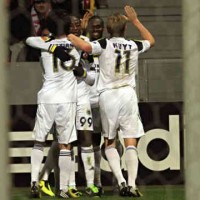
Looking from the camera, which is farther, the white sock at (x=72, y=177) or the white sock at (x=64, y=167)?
the white sock at (x=72, y=177)

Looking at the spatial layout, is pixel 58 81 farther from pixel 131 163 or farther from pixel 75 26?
pixel 131 163

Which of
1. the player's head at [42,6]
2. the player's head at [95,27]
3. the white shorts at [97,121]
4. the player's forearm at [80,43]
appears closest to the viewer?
the player's head at [42,6]

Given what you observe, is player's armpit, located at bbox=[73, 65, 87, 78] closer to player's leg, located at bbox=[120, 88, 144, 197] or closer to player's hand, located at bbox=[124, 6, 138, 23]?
player's leg, located at bbox=[120, 88, 144, 197]

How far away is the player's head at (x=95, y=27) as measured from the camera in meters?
5.75

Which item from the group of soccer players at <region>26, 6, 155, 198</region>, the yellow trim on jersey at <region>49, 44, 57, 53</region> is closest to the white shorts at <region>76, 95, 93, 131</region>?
the group of soccer players at <region>26, 6, 155, 198</region>

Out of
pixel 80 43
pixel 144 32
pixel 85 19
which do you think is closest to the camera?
pixel 80 43

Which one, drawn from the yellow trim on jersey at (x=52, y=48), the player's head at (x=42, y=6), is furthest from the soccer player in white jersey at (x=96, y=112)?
the player's head at (x=42, y=6)

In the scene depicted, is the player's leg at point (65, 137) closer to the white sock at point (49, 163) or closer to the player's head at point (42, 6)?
the white sock at point (49, 163)

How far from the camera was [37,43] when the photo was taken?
217 inches

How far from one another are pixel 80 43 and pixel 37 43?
40 cm

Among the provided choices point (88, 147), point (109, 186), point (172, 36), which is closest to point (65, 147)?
point (88, 147)

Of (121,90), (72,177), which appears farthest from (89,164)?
(121,90)

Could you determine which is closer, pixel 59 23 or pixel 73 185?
pixel 59 23

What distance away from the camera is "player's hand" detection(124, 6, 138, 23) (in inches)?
214
